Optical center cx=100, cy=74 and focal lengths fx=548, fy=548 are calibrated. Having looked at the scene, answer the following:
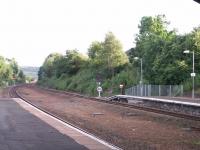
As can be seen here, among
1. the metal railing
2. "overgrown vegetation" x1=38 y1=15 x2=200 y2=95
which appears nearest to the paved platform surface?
the metal railing

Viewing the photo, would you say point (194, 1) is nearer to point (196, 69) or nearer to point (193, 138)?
point (193, 138)

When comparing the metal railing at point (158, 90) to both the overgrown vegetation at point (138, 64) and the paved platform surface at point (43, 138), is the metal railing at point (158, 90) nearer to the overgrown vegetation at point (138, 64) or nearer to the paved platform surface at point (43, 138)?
the overgrown vegetation at point (138, 64)

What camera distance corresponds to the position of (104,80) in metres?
92.0

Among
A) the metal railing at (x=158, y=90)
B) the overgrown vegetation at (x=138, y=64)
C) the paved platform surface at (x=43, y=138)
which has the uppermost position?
the overgrown vegetation at (x=138, y=64)

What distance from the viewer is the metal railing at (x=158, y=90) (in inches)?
2740

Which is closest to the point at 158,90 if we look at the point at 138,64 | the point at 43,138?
Result: the point at 138,64

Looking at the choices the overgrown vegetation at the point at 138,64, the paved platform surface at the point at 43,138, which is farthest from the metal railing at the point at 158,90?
the paved platform surface at the point at 43,138

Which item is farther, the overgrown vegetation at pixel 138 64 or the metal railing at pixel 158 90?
the overgrown vegetation at pixel 138 64

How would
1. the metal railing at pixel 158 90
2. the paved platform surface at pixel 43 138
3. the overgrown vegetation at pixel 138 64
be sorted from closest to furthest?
1. the paved platform surface at pixel 43 138
2. the metal railing at pixel 158 90
3. the overgrown vegetation at pixel 138 64

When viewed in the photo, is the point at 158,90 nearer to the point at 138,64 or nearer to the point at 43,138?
the point at 138,64

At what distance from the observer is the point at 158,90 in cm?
7238

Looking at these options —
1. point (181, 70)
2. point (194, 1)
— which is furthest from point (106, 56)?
point (194, 1)

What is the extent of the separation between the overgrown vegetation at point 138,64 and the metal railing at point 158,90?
1.42 m

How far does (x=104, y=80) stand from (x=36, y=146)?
74.2m
